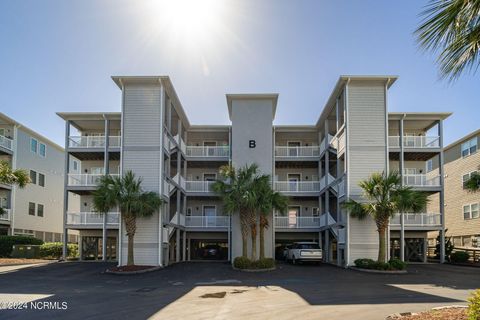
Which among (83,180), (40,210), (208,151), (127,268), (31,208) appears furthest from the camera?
(40,210)

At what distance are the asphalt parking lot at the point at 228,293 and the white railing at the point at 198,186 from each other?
11.2 m

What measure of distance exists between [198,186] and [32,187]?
16.3 metres

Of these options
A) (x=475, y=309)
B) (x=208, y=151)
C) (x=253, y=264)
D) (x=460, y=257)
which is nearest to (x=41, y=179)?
(x=208, y=151)

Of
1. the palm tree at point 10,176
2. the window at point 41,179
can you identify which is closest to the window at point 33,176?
the window at point 41,179

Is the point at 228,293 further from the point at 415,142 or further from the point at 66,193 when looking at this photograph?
the point at 415,142

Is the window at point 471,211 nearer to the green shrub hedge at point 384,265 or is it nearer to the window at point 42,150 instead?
the green shrub hedge at point 384,265

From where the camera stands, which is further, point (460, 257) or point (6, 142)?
point (6, 142)

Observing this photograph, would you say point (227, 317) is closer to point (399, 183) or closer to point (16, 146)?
point (399, 183)

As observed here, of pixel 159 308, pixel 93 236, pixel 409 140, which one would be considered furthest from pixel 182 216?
pixel 159 308

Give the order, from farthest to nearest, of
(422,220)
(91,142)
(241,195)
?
1. (91,142)
2. (422,220)
3. (241,195)

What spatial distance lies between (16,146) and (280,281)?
2710cm

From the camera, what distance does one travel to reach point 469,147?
35.8 metres

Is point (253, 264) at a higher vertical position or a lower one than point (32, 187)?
lower

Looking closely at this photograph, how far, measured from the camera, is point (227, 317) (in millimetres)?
11031
